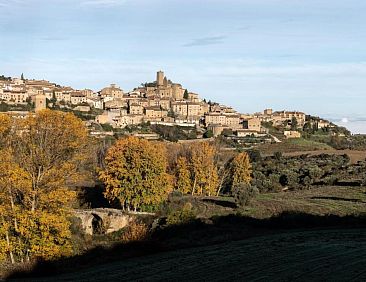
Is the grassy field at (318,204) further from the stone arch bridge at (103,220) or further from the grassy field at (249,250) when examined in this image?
the stone arch bridge at (103,220)

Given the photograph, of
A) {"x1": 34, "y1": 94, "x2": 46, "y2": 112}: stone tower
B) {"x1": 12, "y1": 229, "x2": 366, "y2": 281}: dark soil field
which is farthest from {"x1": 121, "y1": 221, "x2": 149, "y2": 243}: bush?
{"x1": 34, "y1": 94, "x2": 46, "y2": 112}: stone tower

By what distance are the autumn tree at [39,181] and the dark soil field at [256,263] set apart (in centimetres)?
184

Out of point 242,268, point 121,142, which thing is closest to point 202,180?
point 121,142

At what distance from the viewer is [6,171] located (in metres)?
18.5

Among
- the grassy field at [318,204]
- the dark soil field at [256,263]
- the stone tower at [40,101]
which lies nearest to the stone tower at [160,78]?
the stone tower at [40,101]

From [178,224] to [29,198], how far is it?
25.8 feet

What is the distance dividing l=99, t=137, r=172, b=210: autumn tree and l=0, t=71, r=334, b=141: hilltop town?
2219 inches

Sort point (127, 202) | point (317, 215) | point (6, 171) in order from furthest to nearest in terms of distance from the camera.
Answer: point (127, 202)
point (317, 215)
point (6, 171)

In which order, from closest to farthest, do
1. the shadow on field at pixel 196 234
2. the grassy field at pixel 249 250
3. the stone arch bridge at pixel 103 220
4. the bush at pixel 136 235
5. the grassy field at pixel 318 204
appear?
the grassy field at pixel 249 250, the shadow on field at pixel 196 234, the bush at pixel 136 235, the grassy field at pixel 318 204, the stone arch bridge at pixel 103 220

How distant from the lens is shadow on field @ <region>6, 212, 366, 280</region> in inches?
738

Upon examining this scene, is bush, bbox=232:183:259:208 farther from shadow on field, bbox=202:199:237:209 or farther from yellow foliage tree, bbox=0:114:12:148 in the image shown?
yellow foliage tree, bbox=0:114:12:148

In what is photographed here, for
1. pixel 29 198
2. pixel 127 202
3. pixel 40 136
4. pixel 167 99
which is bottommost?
pixel 127 202

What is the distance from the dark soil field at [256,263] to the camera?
14453 millimetres

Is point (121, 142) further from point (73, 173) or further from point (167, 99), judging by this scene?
point (167, 99)
